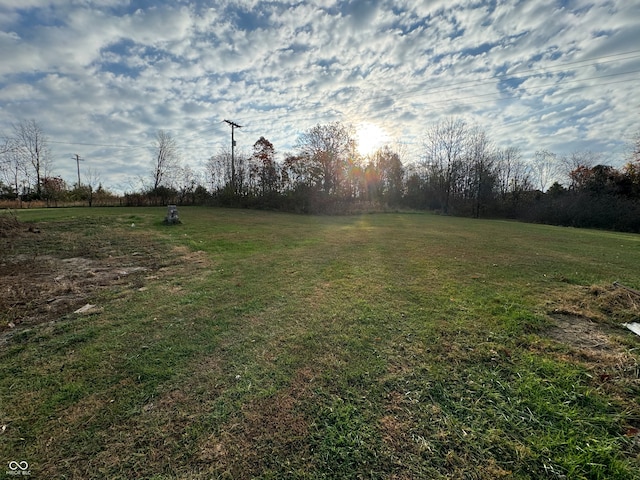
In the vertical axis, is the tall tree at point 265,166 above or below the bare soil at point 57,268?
above

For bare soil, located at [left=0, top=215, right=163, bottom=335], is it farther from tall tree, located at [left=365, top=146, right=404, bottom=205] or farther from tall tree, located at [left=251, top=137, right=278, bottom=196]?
tall tree, located at [left=365, top=146, right=404, bottom=205]

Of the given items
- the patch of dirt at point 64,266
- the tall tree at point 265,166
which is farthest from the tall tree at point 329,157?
the patch of dirt at point 64,266

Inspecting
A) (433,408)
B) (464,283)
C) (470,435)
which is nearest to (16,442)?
(433,408)

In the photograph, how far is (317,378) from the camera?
246cm

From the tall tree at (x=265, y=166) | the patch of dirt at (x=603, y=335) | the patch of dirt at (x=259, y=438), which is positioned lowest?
the patch of dirt at (x=259, y=438)

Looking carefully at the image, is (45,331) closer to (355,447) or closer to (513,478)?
Result: (355,447)

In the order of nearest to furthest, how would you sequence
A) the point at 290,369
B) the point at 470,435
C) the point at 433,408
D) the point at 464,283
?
1. the point at 470,435
2. the point at 433,408
3. the point at 290,369
4. the point at 464,283

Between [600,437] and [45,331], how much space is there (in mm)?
5463

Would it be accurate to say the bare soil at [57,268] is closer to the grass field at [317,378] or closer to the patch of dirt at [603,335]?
the grass field at [317,378]

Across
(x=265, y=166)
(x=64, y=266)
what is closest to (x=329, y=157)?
(x=265, y=166)

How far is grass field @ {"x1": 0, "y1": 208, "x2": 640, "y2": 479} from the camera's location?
5.61 ft

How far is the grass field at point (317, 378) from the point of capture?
1.71 meters

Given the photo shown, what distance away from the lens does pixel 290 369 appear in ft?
8.48

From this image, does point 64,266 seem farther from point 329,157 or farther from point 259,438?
point 329,157
